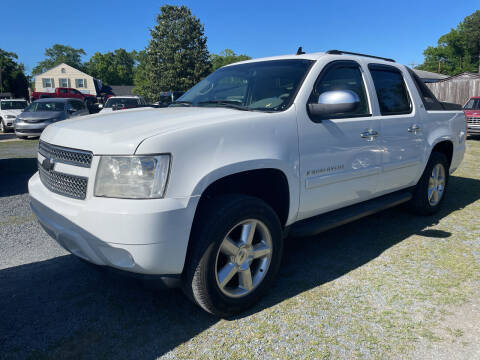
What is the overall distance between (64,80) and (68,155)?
7264 centimetres

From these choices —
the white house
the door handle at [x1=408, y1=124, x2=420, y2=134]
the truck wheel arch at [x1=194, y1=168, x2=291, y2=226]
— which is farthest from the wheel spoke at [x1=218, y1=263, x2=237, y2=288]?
the white house

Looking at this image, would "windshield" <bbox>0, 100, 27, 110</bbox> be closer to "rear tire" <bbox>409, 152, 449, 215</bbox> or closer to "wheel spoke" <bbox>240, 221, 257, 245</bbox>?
"rear tire" <bbox>409, 152, 449, 215</bbox>

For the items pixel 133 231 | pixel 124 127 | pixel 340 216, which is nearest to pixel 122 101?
pixel 340 216

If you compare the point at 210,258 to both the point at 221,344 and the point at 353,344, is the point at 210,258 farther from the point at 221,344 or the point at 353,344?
the point at 353,344

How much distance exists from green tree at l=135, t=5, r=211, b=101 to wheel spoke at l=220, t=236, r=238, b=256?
44.9m

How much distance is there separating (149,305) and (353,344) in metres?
1.47

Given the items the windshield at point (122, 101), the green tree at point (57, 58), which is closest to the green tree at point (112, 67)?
the green tree at point (57, 58)

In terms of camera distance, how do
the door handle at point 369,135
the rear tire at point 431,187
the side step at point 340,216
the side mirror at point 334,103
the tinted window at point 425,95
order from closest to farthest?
the side mirror at point 334,103 → the side step at point 340,216 → the door handle at point 369,135 → the tinted window at point 425,95 → the rear tire at point 431,187

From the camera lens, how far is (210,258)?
7.95 feet

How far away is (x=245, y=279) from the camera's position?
2.70m

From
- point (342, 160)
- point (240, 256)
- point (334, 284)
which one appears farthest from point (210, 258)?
point (342, 160)

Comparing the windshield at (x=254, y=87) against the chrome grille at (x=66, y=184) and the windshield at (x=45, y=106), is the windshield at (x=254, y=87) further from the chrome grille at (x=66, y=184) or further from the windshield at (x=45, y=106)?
the windshield at (x=45, y=106)

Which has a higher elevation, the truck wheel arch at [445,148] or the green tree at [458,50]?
the green tree at [458,50]

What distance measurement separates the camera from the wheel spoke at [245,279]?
8.83 feet
